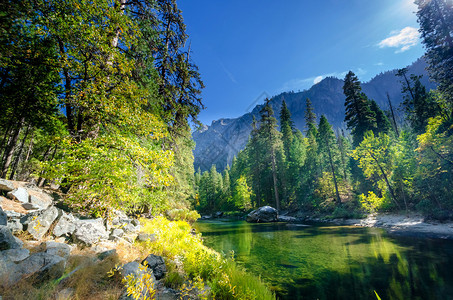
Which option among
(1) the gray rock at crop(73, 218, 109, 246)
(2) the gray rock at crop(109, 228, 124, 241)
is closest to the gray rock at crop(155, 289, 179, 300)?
(1) the gray rock at crop(73, 218, 109, 246)

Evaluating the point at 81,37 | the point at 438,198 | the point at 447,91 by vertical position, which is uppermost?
the point at 447,91

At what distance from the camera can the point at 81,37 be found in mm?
5758

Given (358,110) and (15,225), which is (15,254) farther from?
(358,110)

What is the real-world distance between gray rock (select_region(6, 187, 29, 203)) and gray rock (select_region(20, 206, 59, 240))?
195 centimetres

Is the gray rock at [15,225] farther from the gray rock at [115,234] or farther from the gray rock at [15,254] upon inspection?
the gray rock at [115,234]

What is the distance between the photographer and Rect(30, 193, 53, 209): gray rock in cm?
604

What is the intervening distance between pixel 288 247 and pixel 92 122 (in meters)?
12.7

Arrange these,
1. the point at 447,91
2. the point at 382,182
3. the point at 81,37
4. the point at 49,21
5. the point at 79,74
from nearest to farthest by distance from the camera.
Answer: the point at 49,21
the point at 81,37
the point at 79,74
the point at 447,91
the point at 382,182

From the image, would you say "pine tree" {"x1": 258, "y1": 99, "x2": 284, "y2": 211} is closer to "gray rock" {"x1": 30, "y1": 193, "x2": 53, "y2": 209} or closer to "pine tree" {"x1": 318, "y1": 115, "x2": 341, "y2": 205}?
"pine tree" {"x1": 318, "y1": 115, "x2": 341, "y2": 205}

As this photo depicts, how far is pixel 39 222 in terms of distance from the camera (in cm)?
441

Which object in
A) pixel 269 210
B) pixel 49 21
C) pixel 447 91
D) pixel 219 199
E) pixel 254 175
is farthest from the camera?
pixel 219 199

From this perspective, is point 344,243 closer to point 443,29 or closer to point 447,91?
point 447,91

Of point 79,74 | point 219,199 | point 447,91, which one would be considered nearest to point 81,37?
point 79,74

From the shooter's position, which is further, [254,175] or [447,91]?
[254,175]
